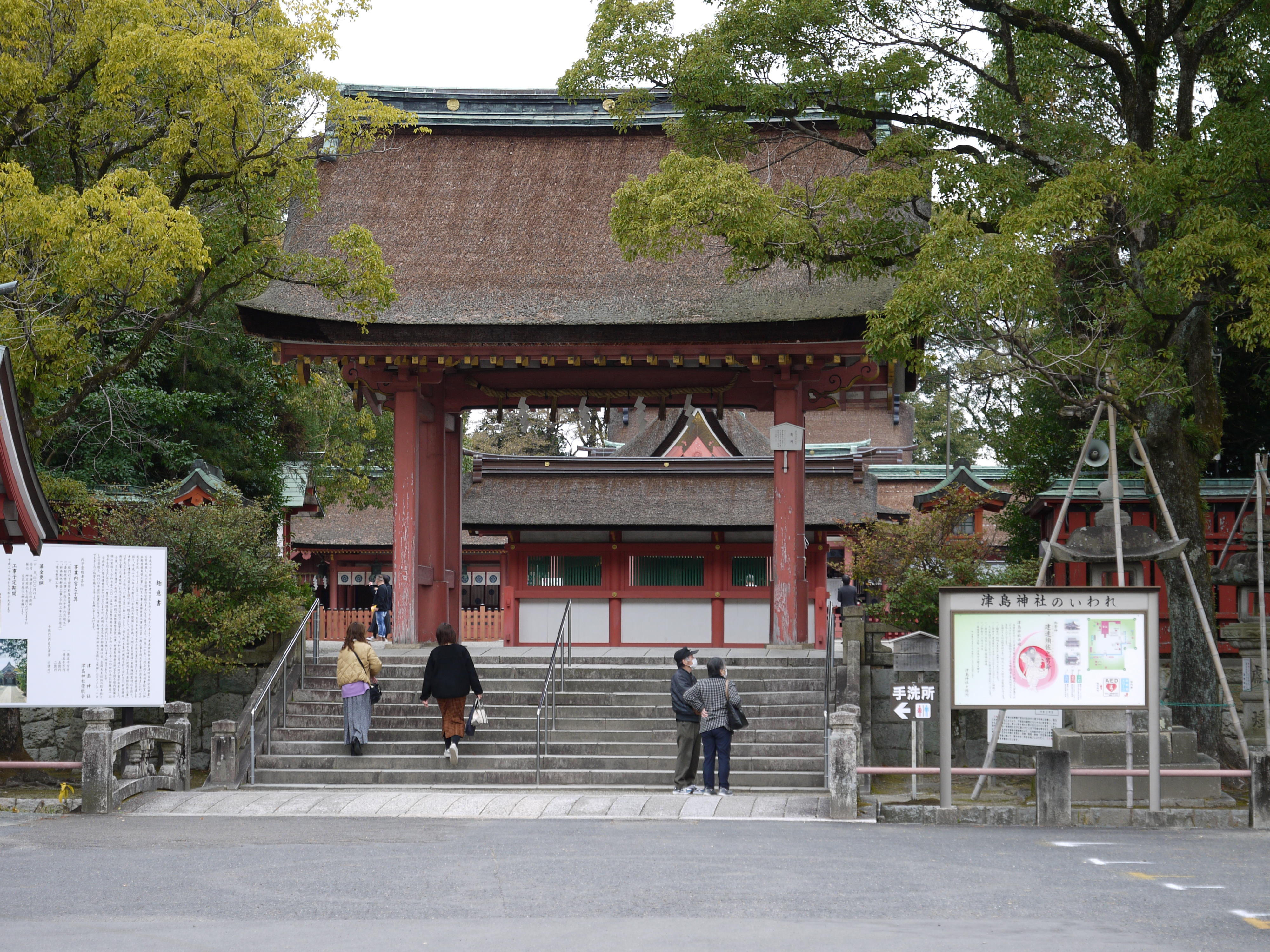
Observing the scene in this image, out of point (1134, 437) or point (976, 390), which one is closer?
point (1134, 437)

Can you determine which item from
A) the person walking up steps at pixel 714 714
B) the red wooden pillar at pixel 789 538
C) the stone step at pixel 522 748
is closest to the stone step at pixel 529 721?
the stone step at pixel 522 748

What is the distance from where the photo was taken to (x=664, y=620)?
869 inches

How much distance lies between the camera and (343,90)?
21.9m

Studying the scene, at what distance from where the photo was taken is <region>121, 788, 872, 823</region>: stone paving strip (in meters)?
11.6

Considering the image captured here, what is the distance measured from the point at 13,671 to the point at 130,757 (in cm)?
137

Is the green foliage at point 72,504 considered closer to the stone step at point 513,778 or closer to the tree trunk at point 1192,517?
the stone step at point 513,778

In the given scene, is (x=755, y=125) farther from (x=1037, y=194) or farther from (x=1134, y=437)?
(x=1134, y=437)

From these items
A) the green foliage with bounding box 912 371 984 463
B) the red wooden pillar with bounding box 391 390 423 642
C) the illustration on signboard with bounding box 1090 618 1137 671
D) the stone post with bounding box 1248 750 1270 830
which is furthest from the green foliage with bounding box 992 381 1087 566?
the green foliage with bounding box 912 371 984 463

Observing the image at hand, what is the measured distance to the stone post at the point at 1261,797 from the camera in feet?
36.2

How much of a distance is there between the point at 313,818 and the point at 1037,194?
9.23 meters

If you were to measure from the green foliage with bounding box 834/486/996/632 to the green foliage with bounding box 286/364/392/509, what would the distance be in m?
12.3

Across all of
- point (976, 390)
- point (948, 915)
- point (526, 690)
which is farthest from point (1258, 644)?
point (976, 390)

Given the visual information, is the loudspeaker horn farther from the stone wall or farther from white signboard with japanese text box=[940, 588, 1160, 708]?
the stone wall

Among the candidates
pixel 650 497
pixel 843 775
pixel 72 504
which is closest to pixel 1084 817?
pixel 843 775
